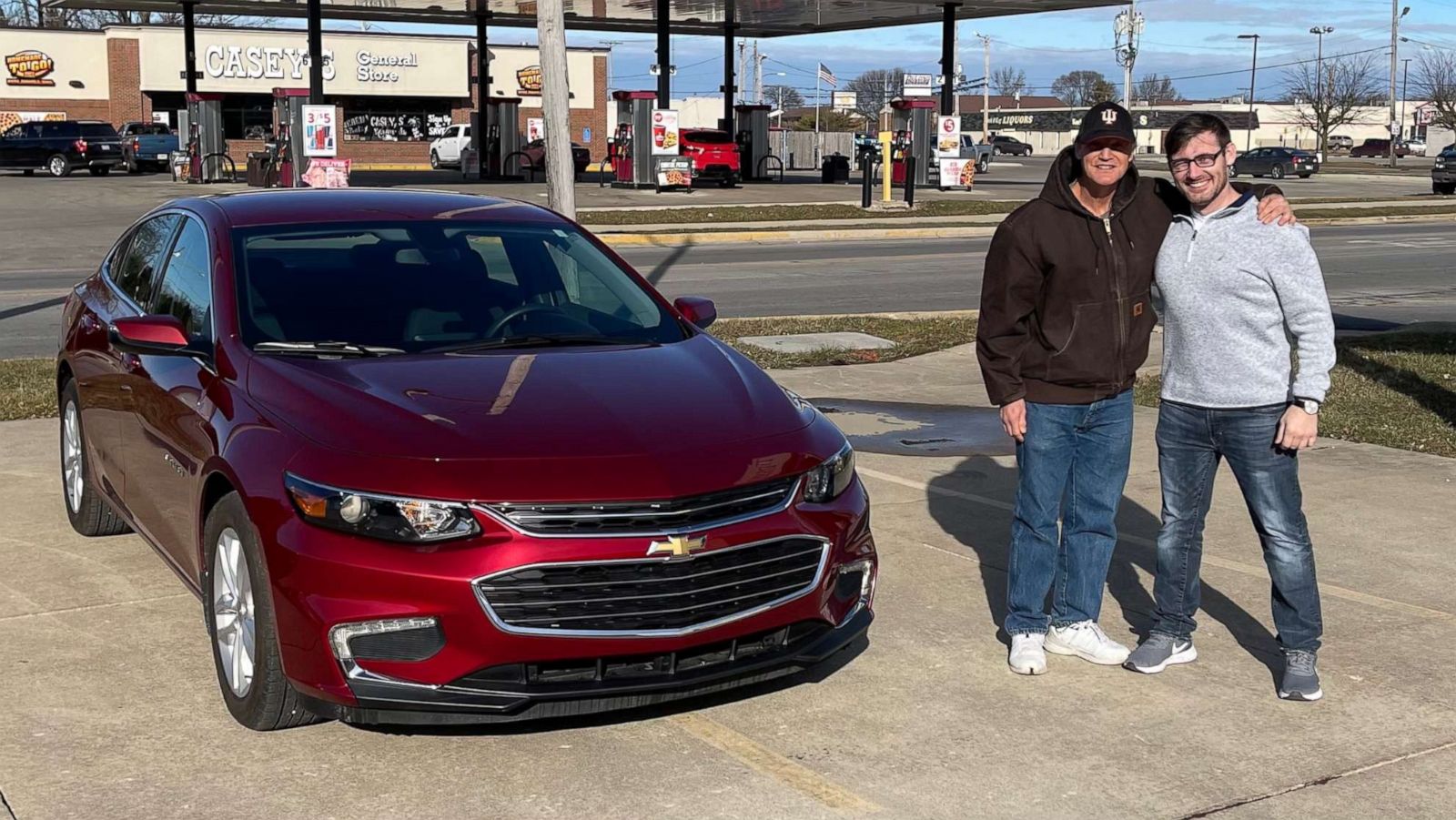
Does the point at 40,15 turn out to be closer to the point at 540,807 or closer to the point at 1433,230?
the point at 1433,230

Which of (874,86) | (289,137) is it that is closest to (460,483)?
(289,137)

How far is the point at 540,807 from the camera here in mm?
4070

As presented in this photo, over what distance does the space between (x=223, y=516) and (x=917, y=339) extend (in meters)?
9.48

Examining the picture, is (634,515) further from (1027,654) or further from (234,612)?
(1027,654)

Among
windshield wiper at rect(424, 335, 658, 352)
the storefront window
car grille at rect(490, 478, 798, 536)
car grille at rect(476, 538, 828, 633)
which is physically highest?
the storefront window

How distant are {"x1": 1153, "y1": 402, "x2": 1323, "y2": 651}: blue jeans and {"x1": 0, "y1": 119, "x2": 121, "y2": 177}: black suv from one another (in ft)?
164

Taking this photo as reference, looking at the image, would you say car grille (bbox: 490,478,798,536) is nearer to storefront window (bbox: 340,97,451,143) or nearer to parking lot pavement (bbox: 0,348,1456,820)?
parking lot pavement (bbox: 0,348,1456,820)

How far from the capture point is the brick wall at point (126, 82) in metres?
63.8

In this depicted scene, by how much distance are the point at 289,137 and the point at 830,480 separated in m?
34.6

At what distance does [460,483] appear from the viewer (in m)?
4.15

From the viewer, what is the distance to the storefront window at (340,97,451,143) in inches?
2697

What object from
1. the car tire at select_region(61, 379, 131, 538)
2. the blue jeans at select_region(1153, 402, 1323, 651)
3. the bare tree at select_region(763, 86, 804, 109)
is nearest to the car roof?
the car tire at select_region(61, 379, 131, 538)

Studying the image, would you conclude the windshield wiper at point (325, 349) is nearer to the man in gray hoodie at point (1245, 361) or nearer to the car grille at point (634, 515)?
the car grille at point (634, 515)

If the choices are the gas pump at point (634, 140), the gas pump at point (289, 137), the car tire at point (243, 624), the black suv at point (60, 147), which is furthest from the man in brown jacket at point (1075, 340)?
the black suv at point (60, 147)
